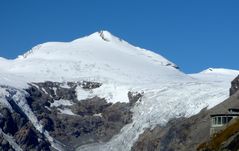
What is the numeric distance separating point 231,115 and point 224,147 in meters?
44.7

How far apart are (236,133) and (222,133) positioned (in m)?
7.54

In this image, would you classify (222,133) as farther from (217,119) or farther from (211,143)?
(217,119)

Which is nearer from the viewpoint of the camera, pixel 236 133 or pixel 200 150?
pixel 236 133

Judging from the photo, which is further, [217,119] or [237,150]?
[217,119]

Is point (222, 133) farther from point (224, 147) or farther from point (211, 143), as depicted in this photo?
point (224, 147)

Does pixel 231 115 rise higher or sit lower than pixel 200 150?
higher

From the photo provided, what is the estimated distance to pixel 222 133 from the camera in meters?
96.0

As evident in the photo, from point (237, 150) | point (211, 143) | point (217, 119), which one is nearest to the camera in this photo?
point (237, 150)

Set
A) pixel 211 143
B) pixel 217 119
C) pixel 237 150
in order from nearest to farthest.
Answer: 1. pixel 237 150
2. pixel 211 143
3. pixel 217 119

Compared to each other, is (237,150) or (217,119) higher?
(217,119)

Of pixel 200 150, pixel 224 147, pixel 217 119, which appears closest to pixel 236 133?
pixel 224 147

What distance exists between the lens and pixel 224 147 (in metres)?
87.6

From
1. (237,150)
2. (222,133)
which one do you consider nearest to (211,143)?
(222,133)

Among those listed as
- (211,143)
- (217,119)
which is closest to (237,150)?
(211,143)
